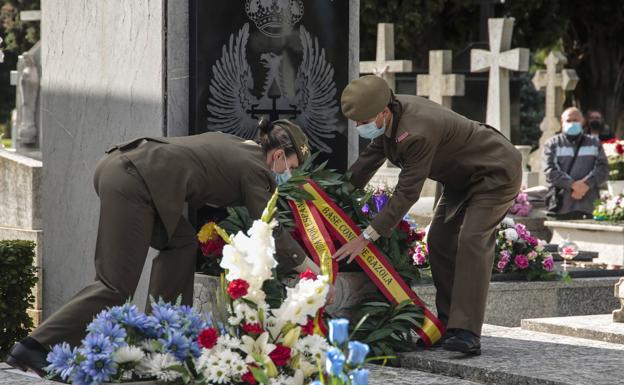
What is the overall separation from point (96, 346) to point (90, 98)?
10.0 feet

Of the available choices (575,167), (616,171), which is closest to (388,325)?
(575,167)

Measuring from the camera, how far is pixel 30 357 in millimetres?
5586

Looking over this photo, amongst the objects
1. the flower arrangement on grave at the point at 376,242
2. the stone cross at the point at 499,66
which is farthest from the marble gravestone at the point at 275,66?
the stone cross at the point at 499,66

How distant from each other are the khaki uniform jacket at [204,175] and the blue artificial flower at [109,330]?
86 cm

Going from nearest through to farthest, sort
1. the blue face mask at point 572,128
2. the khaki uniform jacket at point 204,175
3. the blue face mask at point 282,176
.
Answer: the khaki uniform jacket at point 204,175 → the blue face mask at point 282,176 → the blue face mask at point 572,128

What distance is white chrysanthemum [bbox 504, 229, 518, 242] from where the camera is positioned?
9.14m

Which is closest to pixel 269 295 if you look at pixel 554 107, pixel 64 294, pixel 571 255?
pixel 64 294

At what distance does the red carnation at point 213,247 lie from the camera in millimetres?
6605

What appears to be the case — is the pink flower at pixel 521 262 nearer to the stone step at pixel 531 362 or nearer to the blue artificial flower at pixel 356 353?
the stone step at pixel 531 362

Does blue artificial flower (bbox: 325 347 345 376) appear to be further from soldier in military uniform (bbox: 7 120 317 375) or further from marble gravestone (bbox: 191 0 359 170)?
marble gravestone (bbox: 191 0 359 170)

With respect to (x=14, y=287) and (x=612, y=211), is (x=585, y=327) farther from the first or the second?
(x=612, y=211)

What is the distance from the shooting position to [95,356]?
5059 millimetres

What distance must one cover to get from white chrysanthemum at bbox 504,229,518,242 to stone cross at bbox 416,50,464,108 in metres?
8.73

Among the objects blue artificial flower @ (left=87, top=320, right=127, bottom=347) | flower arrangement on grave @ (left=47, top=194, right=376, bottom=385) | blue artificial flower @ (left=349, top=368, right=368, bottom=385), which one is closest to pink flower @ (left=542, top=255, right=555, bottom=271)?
flower arrangement on grave @ (left=47, top=194, right=376, bottom=385)
